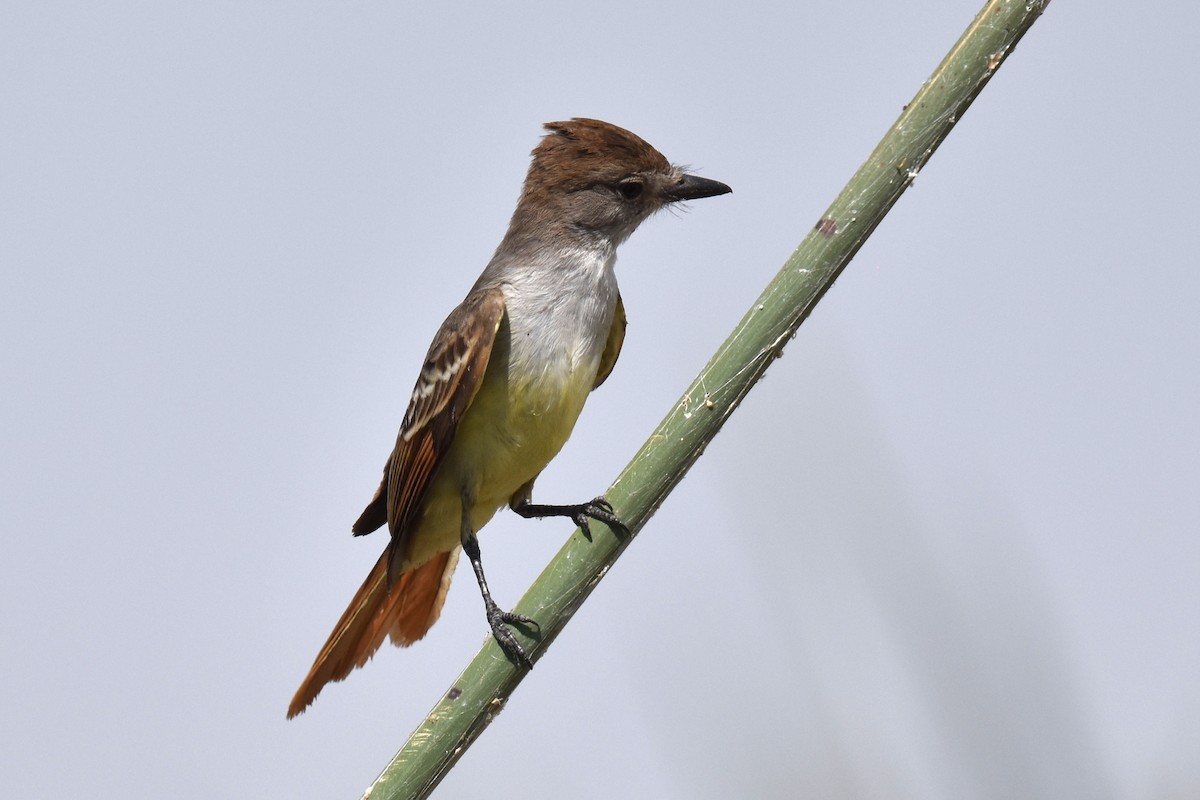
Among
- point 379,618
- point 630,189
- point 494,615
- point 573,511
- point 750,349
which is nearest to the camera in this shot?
point 750,349

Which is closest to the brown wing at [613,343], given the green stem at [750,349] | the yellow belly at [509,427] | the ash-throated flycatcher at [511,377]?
the ash-throated flycatcher at [511,377]

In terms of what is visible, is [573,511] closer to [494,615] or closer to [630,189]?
[494,615]

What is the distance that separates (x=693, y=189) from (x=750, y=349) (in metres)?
2.49

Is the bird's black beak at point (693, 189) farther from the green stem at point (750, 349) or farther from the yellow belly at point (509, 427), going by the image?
the green stem at point (750, 349)

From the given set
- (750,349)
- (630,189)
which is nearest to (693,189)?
(630,189)

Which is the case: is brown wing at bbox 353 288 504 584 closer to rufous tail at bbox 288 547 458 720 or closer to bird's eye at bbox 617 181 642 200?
rufous tail at bbox 288 547 458 720

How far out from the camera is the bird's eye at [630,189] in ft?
16.5

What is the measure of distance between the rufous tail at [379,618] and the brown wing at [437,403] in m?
0.14

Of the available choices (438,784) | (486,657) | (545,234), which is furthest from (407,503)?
(438,784)

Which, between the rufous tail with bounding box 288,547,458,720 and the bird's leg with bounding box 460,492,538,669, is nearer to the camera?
the bird's leg with bounding box 460,492,538,669

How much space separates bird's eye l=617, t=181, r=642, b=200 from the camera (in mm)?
5027

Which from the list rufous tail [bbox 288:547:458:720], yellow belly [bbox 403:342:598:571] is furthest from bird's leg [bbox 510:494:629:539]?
rufous tail [bbox 288:547:458:720]

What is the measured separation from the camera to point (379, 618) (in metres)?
4.86

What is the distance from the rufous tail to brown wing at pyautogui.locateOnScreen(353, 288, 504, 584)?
14cm
